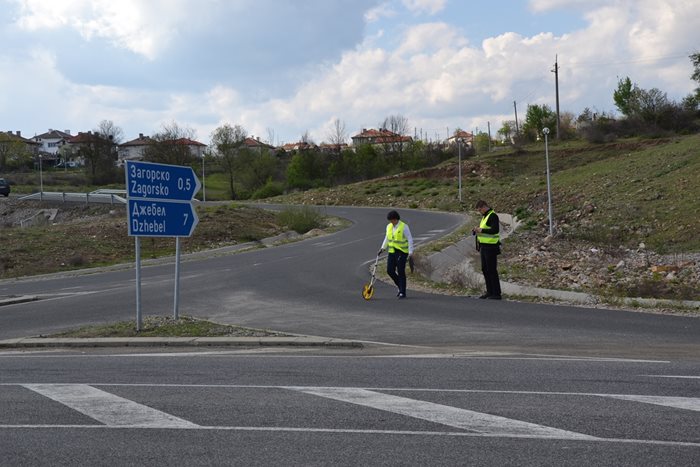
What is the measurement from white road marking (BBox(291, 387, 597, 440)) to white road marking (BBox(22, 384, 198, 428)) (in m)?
1.58

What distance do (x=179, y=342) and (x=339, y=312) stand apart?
4039mm

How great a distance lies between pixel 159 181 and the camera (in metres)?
13.1

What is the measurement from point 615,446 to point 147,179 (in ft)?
29.6

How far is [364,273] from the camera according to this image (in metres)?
23.3

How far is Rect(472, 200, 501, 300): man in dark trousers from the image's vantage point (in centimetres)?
1623

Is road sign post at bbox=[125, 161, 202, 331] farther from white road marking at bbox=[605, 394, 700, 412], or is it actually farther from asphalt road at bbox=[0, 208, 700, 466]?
white road marking at bbox=[605, 394, 700, 412]

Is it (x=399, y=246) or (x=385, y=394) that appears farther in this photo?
(x=399, y=246)

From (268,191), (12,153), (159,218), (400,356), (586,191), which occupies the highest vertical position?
(12,153)

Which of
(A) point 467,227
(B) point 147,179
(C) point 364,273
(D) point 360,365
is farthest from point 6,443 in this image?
(A) point 467,227

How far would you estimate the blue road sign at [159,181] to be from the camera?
12656 millimetres

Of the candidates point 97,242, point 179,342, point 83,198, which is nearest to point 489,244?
point 179,342

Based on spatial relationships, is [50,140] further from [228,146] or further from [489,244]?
[489,244]

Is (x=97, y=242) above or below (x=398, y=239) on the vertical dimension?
below

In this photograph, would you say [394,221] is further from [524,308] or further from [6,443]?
[6,443]
